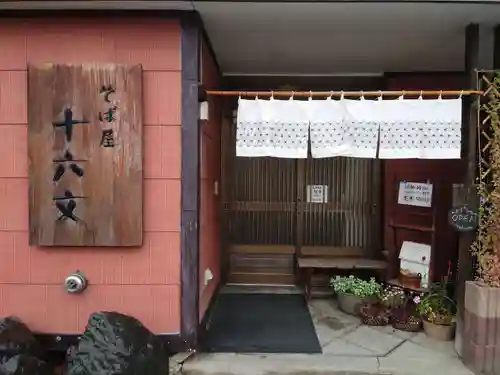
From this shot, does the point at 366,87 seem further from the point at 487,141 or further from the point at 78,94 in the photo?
the point at 78,94

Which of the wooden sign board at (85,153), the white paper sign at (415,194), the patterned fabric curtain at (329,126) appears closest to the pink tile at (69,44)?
the wooden sign board at (85,153)

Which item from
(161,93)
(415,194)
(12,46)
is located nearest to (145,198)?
(161,93)

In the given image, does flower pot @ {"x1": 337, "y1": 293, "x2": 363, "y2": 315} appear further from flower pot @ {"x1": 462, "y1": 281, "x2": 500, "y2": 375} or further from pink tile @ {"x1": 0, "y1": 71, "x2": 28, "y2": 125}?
pink tile @ {"x1": 0, "y1": 71, "x2": 28, "y2": 125}

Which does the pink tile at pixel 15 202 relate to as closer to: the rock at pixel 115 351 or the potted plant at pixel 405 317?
the rock at pixel 115 351

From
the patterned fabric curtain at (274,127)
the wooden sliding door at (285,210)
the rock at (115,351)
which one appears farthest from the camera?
the wooden sliding door at (285,210)

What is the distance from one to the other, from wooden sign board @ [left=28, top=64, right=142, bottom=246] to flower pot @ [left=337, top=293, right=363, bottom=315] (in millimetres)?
3350

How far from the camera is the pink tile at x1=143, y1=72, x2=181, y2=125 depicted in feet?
14.6

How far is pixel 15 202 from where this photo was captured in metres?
4.48

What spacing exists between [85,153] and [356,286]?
4.24 meters

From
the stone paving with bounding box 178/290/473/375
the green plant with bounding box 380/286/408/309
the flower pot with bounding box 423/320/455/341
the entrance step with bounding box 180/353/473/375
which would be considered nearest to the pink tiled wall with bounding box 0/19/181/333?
the entrance step with bounding box 180/353/473/375

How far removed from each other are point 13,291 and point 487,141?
5.61 meters

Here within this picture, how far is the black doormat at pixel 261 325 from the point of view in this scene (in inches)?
189

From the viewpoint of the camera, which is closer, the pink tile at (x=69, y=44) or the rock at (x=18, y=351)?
the rock at (x=18, y=351)

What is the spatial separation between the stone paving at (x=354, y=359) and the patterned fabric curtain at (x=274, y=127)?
2.31m
